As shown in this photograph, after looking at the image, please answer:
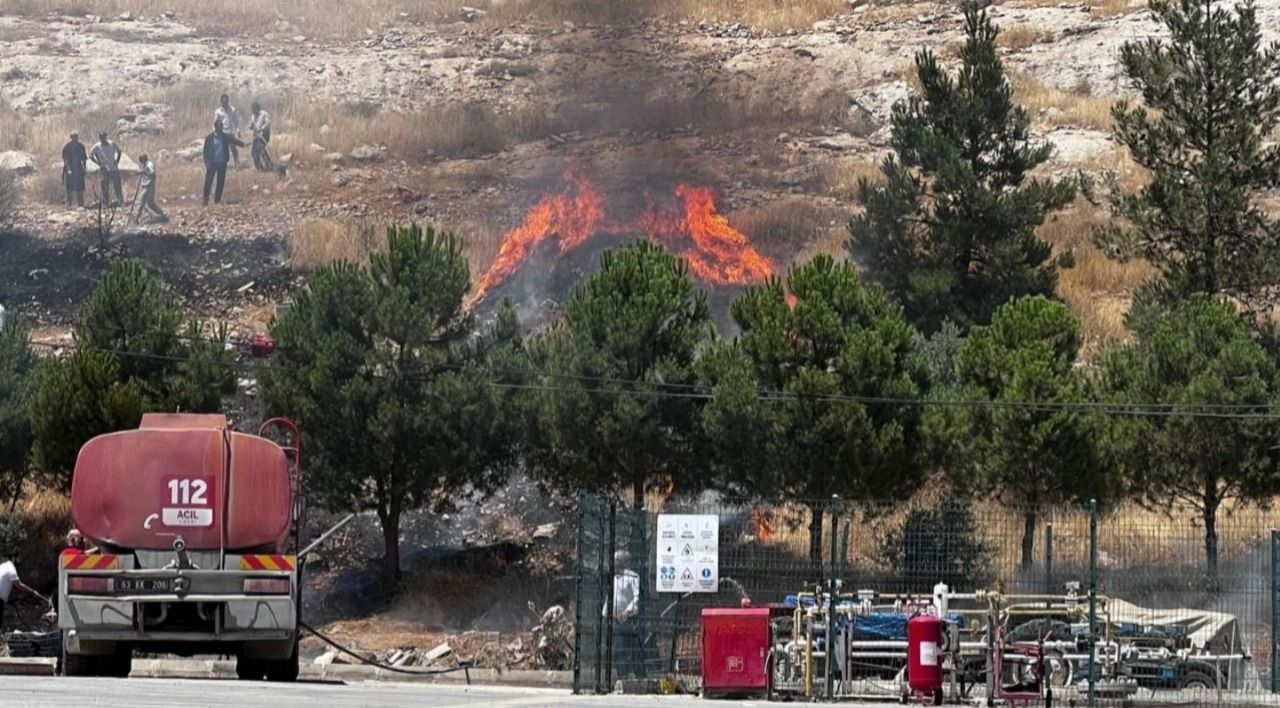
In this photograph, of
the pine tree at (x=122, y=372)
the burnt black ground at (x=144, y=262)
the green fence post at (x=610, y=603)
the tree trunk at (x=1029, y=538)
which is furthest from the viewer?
the burnt black ground at (x=144, y=262)

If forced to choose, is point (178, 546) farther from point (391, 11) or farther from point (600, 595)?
point (391, 11)

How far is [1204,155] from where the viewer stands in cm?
5650

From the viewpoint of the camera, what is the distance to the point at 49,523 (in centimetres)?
5244

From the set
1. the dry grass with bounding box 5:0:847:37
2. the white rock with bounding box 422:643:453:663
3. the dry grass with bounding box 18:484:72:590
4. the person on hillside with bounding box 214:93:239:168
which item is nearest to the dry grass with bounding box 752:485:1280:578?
the white rock with bounding box 422:643:453:663

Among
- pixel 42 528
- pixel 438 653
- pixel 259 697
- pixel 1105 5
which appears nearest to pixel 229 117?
pixel 42 528

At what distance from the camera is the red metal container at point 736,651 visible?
24938 millimetres

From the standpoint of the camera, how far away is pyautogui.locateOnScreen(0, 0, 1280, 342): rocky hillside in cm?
7944

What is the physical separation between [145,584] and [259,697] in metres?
5.71

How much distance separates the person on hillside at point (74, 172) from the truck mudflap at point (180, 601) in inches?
2426

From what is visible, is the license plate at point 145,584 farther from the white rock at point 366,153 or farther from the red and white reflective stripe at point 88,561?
the white rock at point 366,153

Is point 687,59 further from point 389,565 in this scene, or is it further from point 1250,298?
point 389,565

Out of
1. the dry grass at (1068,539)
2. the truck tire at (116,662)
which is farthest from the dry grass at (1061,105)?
the truck tire at (116,662)

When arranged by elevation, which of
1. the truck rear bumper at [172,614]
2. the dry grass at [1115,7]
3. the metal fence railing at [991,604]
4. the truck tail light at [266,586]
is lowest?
the metal fence railing at [991,604]

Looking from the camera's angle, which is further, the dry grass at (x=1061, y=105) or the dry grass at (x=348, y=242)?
the dry grass at (x=1061, y=105)
